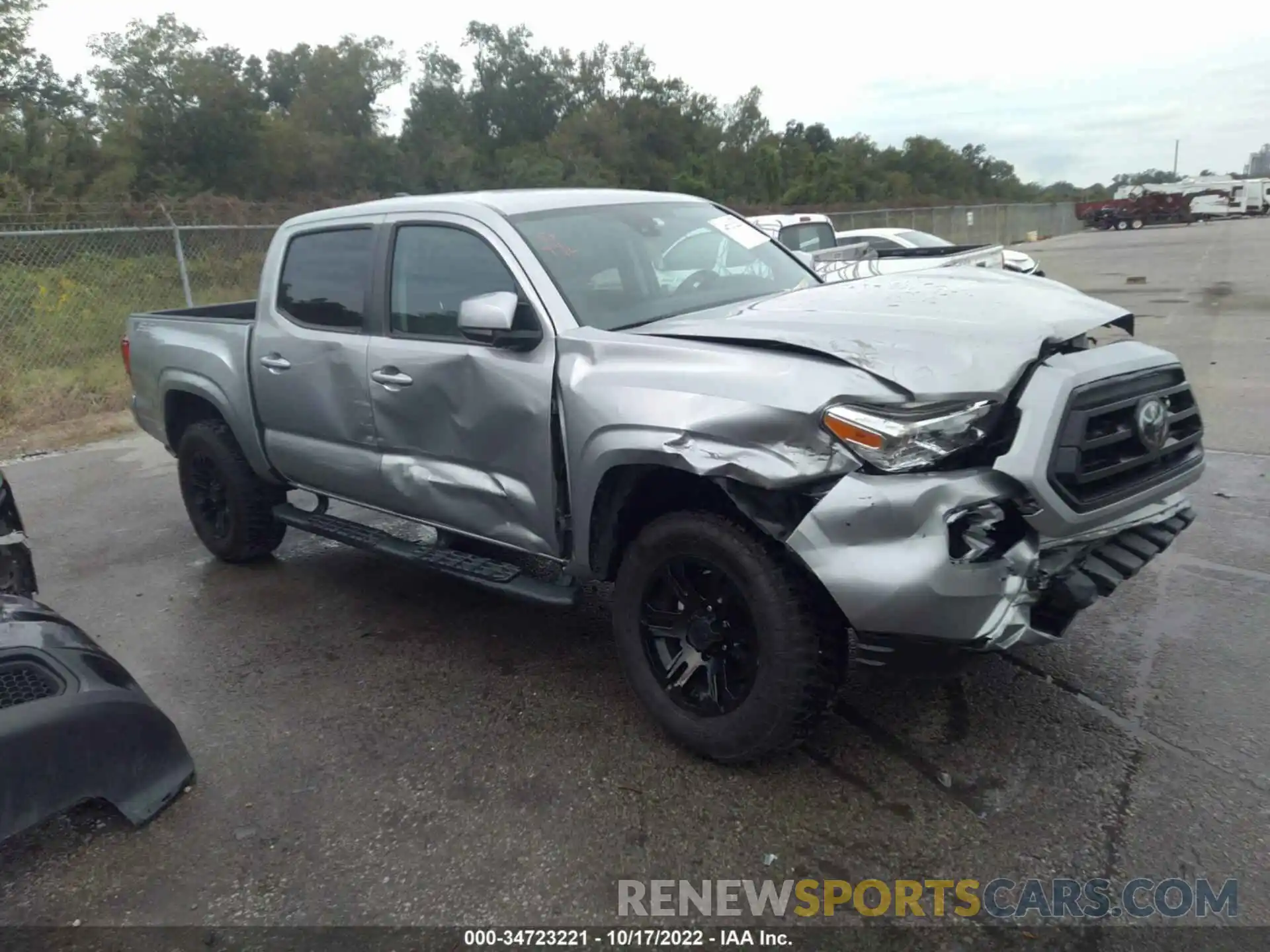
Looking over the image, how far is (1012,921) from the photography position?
2.48 meters

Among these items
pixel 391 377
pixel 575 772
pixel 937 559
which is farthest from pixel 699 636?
pixel 391 377

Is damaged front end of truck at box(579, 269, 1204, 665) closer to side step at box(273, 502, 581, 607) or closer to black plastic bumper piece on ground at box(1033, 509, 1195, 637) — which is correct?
black plastic bumper piece on ground at box(1033, 509, 1195, 637)

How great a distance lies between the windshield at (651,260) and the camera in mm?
3742

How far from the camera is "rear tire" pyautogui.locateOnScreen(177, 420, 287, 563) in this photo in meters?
5.25

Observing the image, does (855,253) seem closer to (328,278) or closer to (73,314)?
(328,278)

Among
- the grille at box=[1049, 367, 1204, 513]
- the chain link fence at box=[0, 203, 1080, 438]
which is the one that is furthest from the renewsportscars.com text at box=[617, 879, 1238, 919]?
the chain link fence at box=[0, 203, 1080, 438]

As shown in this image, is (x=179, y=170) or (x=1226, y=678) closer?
(x=1226, y=678)

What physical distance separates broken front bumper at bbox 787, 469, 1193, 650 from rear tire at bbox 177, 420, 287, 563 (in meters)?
3.56

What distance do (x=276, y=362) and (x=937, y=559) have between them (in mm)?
3434

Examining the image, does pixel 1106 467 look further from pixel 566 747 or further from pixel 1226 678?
pixel 566 747

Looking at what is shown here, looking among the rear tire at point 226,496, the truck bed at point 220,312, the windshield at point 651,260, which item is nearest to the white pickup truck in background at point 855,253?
the windshield at point 651,260

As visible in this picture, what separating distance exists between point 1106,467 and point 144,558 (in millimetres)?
5311

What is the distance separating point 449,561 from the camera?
4035mm

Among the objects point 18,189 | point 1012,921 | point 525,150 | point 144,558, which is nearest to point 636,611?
point 1012,921
